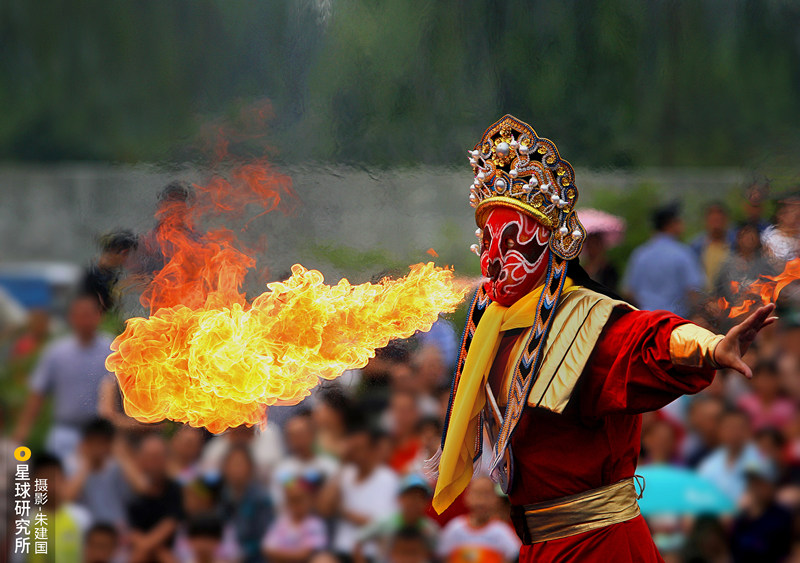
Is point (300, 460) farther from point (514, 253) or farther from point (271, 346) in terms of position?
point (514, 253)

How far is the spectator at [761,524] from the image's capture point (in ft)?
14.1

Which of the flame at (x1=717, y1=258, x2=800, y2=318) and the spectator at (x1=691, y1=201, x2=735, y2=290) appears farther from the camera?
the spectator at (x1=691, y1=201, x2=735, y2=290)

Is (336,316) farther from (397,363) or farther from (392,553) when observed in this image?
(392,553)

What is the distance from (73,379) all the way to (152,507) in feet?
2.92

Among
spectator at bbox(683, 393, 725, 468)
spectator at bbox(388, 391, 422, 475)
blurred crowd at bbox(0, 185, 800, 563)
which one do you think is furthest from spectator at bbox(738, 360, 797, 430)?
spectator at bbox(388, 391, 422, 475)

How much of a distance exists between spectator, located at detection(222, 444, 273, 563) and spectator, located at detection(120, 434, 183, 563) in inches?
10.1

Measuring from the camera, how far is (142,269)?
5074 millimetres

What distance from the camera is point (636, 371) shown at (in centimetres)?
290

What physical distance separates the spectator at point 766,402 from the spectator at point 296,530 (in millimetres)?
2113

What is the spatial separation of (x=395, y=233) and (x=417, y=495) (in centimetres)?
236

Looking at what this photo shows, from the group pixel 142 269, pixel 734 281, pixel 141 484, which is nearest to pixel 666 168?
pixel 734 281

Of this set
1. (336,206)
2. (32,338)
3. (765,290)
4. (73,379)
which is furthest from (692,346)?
(32,338)

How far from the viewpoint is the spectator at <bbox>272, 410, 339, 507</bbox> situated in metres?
4.58

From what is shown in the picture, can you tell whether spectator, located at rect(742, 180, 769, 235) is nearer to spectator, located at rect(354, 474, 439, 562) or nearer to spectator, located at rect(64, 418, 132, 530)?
spectator, located at rect(354, 474, 439, 562)
